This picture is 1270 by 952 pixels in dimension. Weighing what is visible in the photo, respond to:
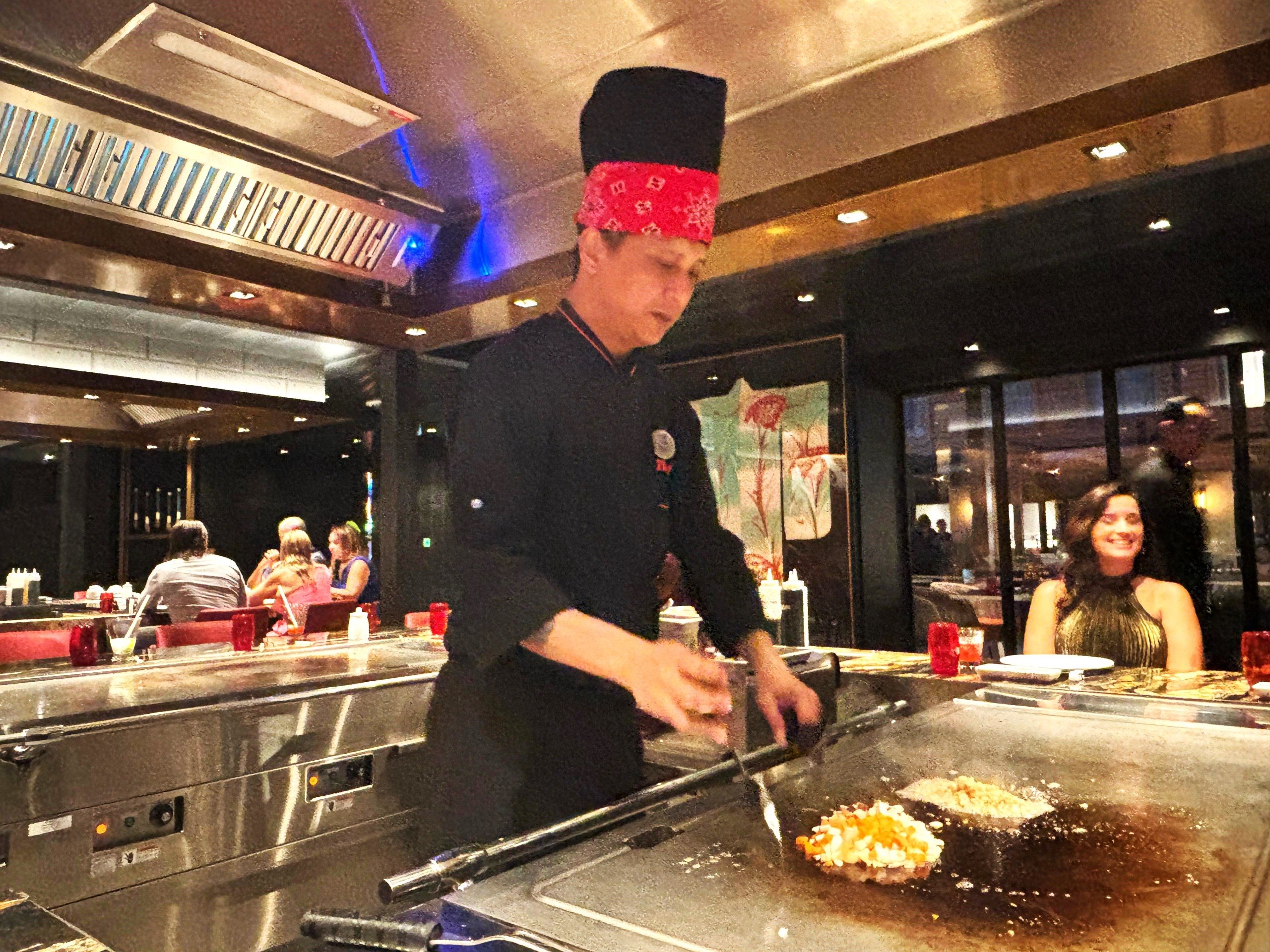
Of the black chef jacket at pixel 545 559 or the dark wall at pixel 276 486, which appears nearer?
the black chef jacket at pixel 545 559

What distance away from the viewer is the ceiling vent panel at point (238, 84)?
163cm

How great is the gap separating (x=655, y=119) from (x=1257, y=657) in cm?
144

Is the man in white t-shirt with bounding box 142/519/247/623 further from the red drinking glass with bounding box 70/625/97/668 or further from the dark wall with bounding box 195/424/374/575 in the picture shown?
the red drinking glass with bounding box 70/625/97/668

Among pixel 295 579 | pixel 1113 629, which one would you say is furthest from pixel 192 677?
pixel 1113 629

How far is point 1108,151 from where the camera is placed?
1.71 m

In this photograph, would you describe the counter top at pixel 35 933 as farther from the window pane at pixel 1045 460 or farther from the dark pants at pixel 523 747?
the window pane at pixel 1045 460

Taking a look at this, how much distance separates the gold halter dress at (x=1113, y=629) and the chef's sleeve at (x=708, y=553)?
4.29ft

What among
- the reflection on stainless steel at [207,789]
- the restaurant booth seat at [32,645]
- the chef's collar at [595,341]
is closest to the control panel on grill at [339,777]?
the reflection on stainless steel at [207,789]

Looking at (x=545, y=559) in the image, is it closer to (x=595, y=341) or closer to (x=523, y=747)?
(x=523, y=747)

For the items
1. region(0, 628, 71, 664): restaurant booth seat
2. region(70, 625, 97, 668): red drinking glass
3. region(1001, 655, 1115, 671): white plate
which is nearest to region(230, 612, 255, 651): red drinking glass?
region(70, 625, 97, 668): red drinking glass

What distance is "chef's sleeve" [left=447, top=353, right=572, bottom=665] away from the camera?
1209 millimetres

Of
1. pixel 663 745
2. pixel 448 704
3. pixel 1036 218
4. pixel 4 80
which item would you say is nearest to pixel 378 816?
pixel 663 745

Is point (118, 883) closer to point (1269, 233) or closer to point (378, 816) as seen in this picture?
point (378, 816)

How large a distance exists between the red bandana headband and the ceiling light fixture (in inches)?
25.7
